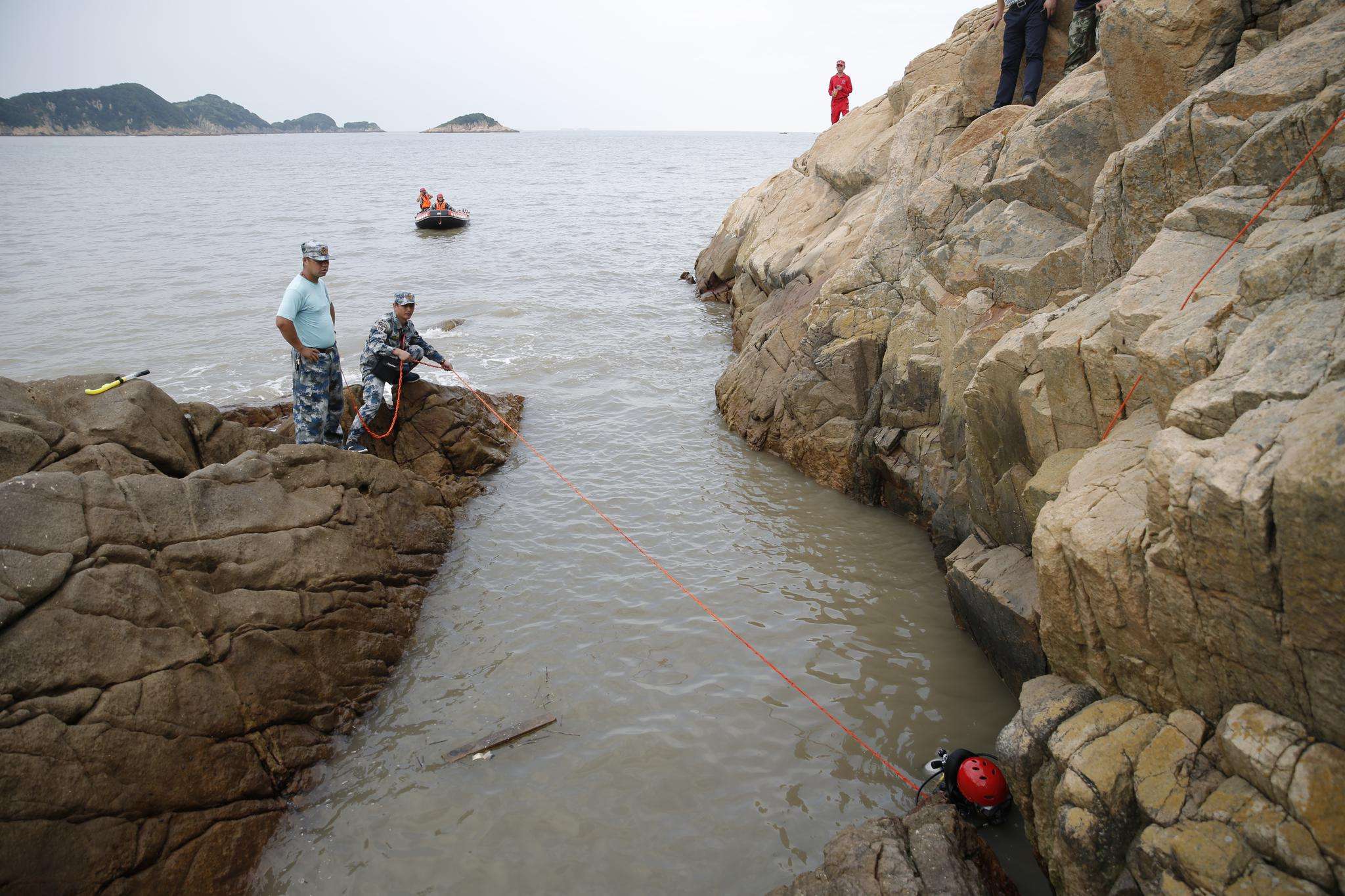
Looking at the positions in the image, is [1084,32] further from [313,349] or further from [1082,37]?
[313,349]

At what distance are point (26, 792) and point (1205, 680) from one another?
6.62 m

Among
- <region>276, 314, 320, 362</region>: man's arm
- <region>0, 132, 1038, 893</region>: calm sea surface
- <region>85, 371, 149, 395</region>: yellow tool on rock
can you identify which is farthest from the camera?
<region>276, 314, 320, 362</region>: man's arm

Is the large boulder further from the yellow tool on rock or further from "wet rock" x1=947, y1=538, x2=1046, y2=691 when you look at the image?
the yellow tool on rock

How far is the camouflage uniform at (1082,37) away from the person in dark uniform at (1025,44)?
38 cm

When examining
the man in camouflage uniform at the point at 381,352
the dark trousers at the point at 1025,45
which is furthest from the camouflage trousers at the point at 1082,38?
the man in camouflage uniform at the point at 381,352

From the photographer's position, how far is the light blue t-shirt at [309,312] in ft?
25.4

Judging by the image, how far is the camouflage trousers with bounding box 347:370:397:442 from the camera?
9000mm

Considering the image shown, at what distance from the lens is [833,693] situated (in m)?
6.32

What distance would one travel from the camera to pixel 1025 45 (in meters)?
10.1

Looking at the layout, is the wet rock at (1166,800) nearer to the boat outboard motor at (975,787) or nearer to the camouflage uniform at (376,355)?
the boat outboard motor at (975,787)

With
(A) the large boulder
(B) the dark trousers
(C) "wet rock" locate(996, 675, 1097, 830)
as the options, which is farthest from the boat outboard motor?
(B) the dark trousers

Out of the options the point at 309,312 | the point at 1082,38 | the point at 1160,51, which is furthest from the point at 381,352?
the point at 1082,38

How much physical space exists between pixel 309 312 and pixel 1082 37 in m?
9.83

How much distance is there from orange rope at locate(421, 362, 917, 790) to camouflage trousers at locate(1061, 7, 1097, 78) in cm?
777
